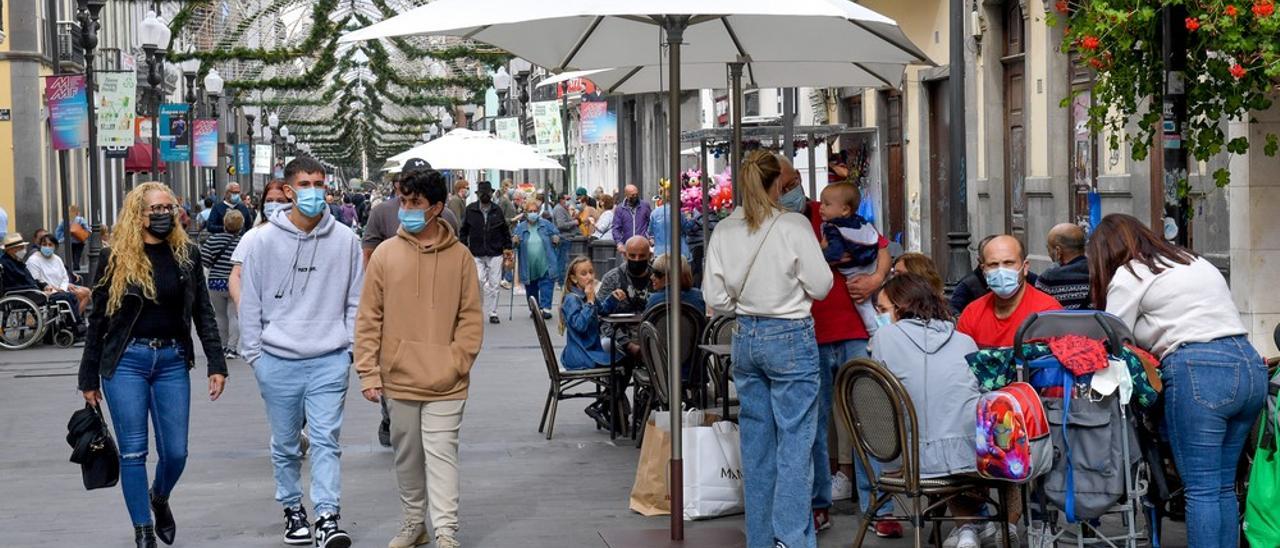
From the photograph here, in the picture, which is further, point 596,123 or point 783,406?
point 596,123

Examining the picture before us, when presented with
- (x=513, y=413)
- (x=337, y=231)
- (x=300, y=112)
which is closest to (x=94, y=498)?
(x=337, y=231)

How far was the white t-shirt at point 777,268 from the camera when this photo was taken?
24.9ft

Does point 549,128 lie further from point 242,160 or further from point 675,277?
point 242,160

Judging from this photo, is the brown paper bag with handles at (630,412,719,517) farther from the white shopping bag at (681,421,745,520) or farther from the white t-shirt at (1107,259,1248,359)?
the white t-shirt at (1107,259,1248,359)

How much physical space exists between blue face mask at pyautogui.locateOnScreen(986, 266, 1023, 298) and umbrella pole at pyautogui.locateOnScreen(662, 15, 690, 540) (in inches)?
54.1

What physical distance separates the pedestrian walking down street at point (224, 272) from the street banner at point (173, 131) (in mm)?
20230

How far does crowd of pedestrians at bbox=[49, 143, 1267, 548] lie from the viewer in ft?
23.2

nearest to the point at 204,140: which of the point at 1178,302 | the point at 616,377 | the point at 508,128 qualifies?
the point at 508,128

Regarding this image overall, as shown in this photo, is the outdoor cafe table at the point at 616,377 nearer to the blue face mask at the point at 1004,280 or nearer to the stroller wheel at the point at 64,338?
the blue face mask at the point at 1004,280

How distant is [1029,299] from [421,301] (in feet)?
8.59

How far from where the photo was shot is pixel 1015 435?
6852mm

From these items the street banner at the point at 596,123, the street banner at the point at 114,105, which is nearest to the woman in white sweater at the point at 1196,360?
the street banner at the point at 114,105

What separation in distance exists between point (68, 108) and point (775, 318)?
21142 millimetres

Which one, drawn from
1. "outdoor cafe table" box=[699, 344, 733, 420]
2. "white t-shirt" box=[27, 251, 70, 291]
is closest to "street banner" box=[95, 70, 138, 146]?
"white t-shirt" box=[27, 251, 70, 291]
